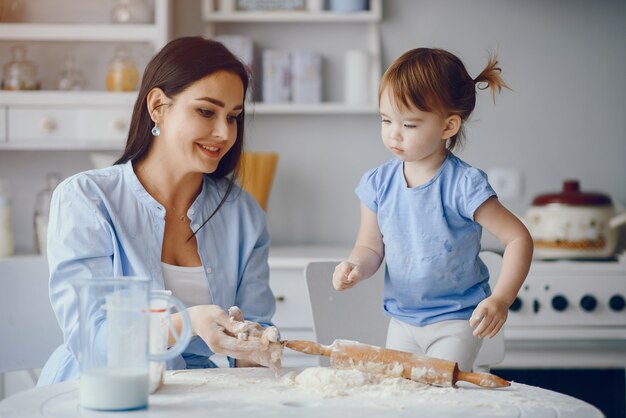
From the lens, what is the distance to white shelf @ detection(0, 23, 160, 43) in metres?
2.76

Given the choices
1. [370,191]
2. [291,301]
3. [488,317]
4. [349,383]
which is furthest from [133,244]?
[291,301]

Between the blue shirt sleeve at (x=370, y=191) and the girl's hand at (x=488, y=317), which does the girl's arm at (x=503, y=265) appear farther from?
the blue shirt sleeve at (x=370, y=191)

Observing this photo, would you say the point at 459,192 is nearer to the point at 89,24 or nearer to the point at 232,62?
the point at 232,62

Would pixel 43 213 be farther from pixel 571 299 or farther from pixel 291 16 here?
pixel 571 299

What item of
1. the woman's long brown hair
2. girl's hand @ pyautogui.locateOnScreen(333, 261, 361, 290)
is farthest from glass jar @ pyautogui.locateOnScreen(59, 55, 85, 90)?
girl's hand @ pyautogui.locateOnScreen(333, 261, 361, 290)

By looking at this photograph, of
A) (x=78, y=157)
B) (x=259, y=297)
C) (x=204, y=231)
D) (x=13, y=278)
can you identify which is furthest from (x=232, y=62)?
(x=78, y=157)

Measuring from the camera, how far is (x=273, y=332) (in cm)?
128

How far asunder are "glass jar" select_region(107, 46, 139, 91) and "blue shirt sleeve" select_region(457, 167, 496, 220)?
151cm

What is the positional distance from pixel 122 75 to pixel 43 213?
513 millimetres

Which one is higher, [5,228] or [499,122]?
[499,122]

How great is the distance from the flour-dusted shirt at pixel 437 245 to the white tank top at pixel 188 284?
1.16 feet

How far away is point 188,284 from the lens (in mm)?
1666

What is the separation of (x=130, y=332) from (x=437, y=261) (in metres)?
0.65

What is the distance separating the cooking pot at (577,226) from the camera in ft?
8.66
